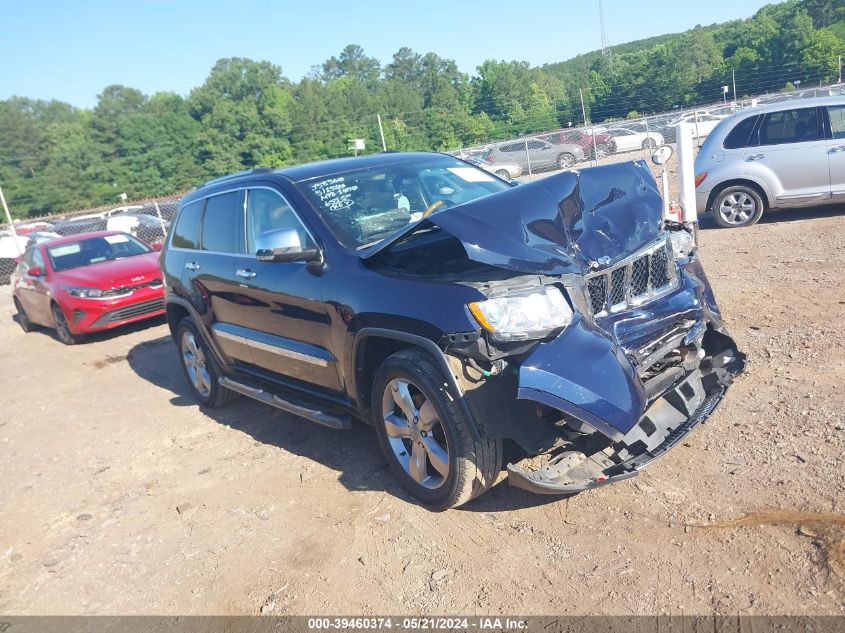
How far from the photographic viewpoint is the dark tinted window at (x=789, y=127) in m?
8.98

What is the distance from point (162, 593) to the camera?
3.38m

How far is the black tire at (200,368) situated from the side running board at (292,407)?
302mm

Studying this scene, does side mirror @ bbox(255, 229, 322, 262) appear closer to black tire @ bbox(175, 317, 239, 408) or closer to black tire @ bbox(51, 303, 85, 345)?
black tire @ bbox(175, 317, 239, 408)

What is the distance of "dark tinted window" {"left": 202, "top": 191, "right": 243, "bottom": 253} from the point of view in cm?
504

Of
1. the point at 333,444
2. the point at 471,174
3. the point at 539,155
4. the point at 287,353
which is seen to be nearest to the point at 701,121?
the point at 539,155

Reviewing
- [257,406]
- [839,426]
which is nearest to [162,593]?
[257,406]

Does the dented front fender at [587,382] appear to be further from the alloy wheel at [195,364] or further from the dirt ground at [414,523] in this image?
the alloy wheel at [195,364]

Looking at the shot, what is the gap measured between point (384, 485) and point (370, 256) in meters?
1.38

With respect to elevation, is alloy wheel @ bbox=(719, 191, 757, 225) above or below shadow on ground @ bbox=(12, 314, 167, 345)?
above

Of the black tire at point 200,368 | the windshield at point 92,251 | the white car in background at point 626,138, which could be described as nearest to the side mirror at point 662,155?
the black tire at point 200,368

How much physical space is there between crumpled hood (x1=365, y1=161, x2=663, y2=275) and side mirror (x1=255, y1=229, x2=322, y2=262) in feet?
1.56

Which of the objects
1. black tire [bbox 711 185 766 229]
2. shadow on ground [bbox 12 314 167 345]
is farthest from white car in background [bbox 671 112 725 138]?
shadow on ground [bbox 12 314 167 345]

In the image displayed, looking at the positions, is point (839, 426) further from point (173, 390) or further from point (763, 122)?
point (763, 122)

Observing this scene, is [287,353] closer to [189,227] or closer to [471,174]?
[471,174]
